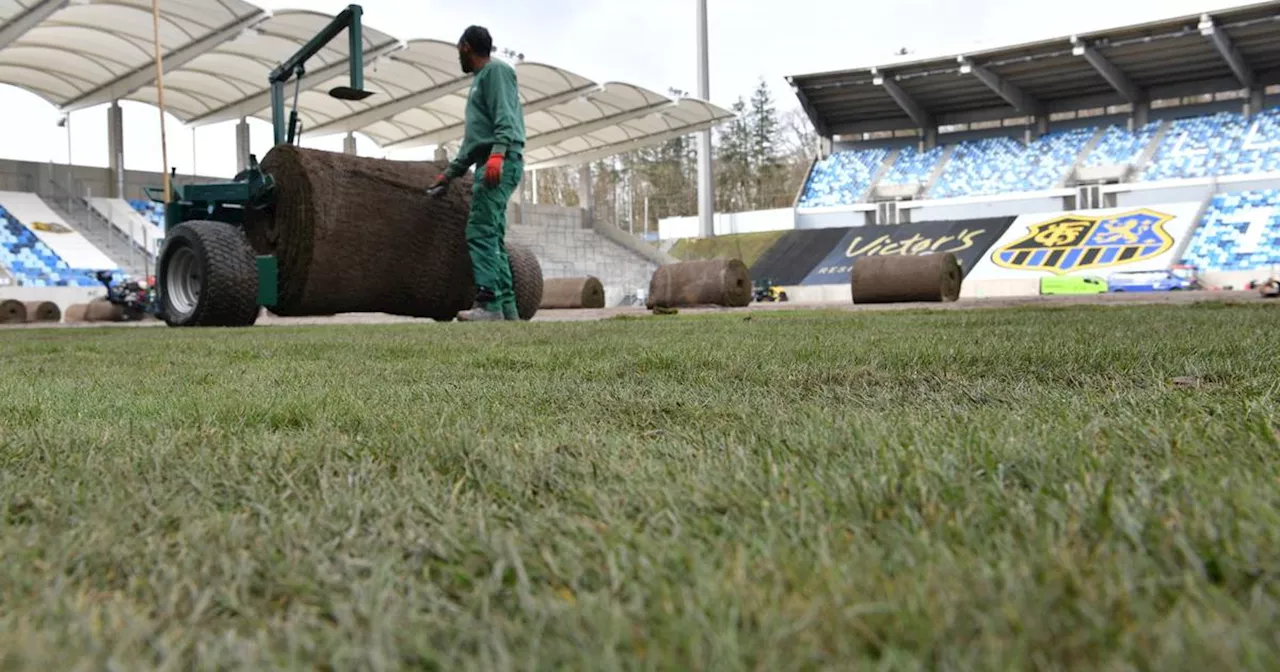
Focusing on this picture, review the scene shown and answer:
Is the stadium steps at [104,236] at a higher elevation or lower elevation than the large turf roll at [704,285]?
higher

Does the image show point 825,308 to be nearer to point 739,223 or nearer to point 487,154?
point 487,154

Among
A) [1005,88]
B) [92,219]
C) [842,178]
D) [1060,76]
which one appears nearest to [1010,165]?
[1005,88]

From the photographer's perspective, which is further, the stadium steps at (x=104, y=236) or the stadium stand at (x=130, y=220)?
the stadium stand at (x=130, y=220)

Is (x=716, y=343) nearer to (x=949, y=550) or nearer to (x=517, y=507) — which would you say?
(x=517, y=507)

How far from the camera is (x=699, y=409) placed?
5.96 feet

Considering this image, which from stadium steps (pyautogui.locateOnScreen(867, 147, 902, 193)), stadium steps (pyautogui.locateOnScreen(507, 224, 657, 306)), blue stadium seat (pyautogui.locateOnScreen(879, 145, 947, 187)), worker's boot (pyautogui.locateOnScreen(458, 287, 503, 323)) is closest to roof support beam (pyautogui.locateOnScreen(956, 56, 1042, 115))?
blue stadium seat (pyautogui.locateOnScreen(879, 145, 947, 187))

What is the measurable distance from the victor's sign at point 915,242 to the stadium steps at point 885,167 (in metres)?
5.69

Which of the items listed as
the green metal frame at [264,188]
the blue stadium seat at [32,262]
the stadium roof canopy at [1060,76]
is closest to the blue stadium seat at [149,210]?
the blue stadium seat at [32,262]

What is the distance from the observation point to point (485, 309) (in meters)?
7.56

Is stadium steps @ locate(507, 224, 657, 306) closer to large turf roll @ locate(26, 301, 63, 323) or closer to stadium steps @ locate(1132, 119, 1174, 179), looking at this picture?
stadium steps @ locate(1132, 119, 1174, 179)

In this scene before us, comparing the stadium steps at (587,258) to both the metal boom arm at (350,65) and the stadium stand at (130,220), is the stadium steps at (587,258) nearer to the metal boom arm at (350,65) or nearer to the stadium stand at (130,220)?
the stadium stand at (130,220)

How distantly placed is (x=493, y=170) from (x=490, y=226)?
0.51m

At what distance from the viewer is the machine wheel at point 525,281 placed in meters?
8.71

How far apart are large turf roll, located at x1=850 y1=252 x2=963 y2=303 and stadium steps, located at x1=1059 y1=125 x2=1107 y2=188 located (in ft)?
77.9
